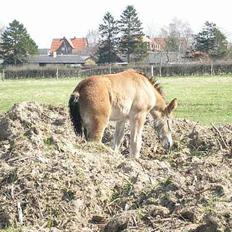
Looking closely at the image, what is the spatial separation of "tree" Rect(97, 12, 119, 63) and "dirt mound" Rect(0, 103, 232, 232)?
260ft

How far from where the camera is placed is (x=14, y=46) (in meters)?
87.1

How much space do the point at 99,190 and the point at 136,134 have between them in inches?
184

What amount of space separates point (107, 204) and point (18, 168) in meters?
1.31

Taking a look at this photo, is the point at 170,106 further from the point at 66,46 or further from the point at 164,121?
the point at 66,46

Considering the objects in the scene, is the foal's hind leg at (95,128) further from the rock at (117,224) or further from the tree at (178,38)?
the tree at (178,38)

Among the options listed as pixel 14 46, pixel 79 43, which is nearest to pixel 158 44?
pixel 79 43

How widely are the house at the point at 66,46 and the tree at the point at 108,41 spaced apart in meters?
42.3

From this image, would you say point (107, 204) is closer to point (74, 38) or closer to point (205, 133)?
point (205, 133)

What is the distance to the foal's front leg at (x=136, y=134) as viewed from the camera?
463 inches

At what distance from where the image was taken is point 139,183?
7.41 metres

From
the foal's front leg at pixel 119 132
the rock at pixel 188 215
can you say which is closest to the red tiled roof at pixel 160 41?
the foal's front leg at pixel 119 132

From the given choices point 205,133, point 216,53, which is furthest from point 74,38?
point 205,133

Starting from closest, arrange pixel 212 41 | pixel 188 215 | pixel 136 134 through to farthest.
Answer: pixel 188 215 < pixel 136 134 < pixel 212 41

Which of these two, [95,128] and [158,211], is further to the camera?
[95,128]
